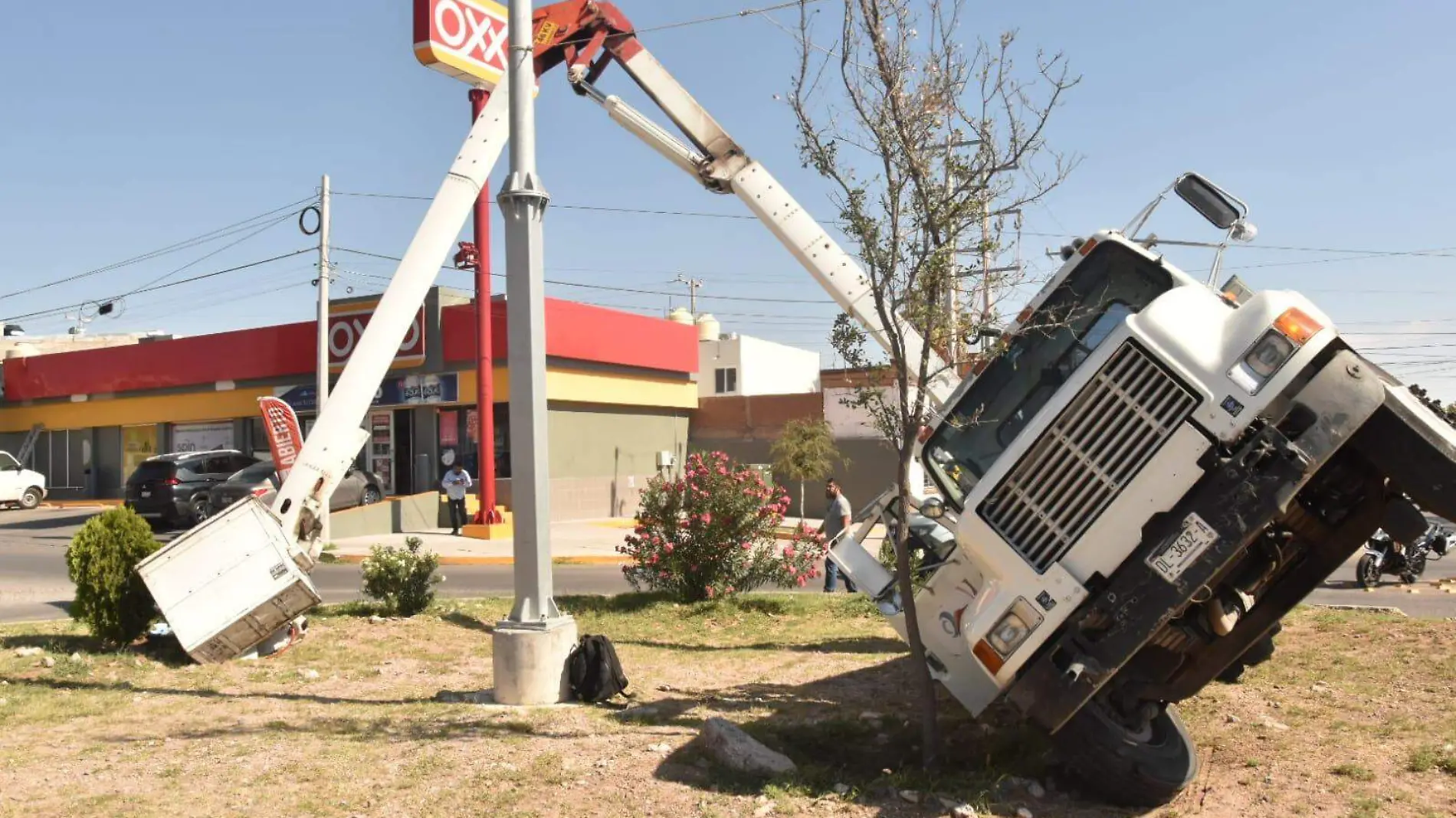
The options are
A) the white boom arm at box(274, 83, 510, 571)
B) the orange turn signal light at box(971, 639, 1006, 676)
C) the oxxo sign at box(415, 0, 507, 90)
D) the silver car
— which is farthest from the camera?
the silver car

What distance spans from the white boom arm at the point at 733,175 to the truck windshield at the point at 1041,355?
245cm

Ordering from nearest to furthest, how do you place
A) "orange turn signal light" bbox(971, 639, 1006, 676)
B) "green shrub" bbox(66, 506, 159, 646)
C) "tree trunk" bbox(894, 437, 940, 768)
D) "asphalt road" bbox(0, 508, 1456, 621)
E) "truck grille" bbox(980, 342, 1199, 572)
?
1. "truck grille" bbox(980, 342, 1199, 572)
2. "orange turn signal light" bbox(971, 639, 1006, 676)
3. "tree trunk" bbox(894, 437, 940, 768)
4. "green shrub" bbox(66, 506, 159, 646)
5. "asphalt road" bbox(0, 508, 1456, 621)

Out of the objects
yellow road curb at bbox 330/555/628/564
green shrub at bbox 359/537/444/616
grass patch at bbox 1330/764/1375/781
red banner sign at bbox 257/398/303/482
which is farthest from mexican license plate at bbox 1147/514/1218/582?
yellow road curb at bbox 330/555/628/564

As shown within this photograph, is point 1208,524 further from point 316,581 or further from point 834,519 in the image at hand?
point 316,581

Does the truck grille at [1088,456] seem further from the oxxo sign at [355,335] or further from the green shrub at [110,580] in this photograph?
the oxxo sign at [355,335]

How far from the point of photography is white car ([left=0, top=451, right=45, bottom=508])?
110 ft

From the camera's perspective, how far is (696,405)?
116 feet

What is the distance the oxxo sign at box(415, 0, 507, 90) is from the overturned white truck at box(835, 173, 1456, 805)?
19.2 metres

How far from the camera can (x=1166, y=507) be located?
4.91 m

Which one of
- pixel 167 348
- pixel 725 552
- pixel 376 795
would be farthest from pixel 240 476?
pixel 376 795

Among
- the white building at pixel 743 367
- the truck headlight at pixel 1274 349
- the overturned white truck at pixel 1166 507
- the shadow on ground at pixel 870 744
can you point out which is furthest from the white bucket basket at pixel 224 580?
the white building at pixel 743 367

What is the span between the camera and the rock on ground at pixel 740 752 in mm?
5727

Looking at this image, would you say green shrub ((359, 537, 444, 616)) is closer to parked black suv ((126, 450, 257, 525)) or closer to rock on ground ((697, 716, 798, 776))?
rock on ground ((697, 716, 798, 776))

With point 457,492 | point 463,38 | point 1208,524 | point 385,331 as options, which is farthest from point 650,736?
point 463,38
